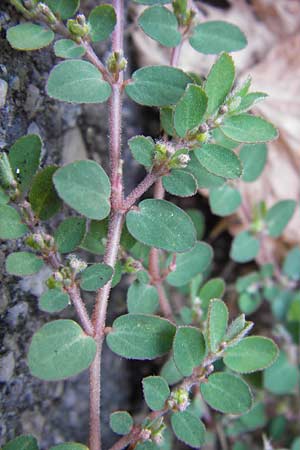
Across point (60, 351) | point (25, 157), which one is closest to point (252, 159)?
point (25, 157)

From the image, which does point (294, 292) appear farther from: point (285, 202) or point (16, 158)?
point (16, 158)

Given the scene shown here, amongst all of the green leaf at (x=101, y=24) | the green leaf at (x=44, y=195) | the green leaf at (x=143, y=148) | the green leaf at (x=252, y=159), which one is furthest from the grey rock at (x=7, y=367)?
the green leaf at (x=252, y=159)

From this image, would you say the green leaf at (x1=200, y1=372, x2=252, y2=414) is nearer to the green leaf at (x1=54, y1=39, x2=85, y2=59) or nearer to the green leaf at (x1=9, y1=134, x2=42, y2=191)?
the green leaf at (x1=9, y1=134, x2=42, y2=191)

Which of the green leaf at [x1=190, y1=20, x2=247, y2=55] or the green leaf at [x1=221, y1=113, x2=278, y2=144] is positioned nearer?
the green leaf at [x1=221, y1=113, x2=278, y2=144]

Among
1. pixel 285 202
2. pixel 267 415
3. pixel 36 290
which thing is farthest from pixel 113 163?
pixel 267 415

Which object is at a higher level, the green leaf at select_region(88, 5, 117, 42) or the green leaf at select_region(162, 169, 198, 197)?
the green leaf at select_region(88, 5, 117, 42)

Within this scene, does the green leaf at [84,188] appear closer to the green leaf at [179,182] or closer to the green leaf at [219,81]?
the green leaf at [179,182]

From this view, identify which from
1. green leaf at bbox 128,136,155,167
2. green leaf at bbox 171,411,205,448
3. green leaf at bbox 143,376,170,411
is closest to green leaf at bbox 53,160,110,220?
green leaf at bbox 128,136,155,167
